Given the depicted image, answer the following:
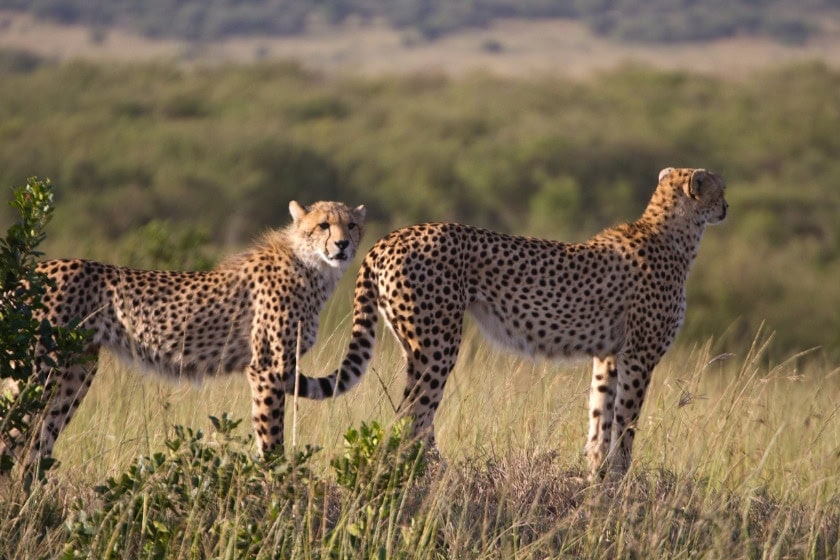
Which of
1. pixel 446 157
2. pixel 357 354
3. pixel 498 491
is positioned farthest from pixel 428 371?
pixel 446 157

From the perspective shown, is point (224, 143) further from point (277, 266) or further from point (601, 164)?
point (277, 266)

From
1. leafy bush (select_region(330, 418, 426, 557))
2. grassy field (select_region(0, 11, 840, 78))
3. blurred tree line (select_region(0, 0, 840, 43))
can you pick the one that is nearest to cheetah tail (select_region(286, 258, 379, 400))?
leafy bush (select_region(330, 418, 426, 557))

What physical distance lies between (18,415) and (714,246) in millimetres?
11705

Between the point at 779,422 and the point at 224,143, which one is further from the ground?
the point at 224,143

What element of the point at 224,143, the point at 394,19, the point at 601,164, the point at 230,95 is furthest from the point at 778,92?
the point at 394,19

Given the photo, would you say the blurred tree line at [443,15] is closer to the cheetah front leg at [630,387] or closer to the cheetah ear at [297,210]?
the cheetah ear at [297,210]

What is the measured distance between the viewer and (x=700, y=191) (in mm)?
5121

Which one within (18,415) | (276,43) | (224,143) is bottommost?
(18,415)

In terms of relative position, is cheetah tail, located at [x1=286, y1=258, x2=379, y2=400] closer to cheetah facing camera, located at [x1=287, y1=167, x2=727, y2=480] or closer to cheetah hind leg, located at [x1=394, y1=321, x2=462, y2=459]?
cheetah facing camera, located at [x1=287, y1=167, x2=727, y2=480]

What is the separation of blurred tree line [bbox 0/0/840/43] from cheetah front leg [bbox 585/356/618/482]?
49.9 m

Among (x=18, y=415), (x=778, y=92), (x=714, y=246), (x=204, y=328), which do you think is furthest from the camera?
(x=778, y=92)

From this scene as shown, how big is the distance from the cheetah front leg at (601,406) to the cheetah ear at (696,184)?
68cm

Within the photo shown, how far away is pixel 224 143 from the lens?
1978cm

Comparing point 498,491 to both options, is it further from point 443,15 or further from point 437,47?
point 443,15
